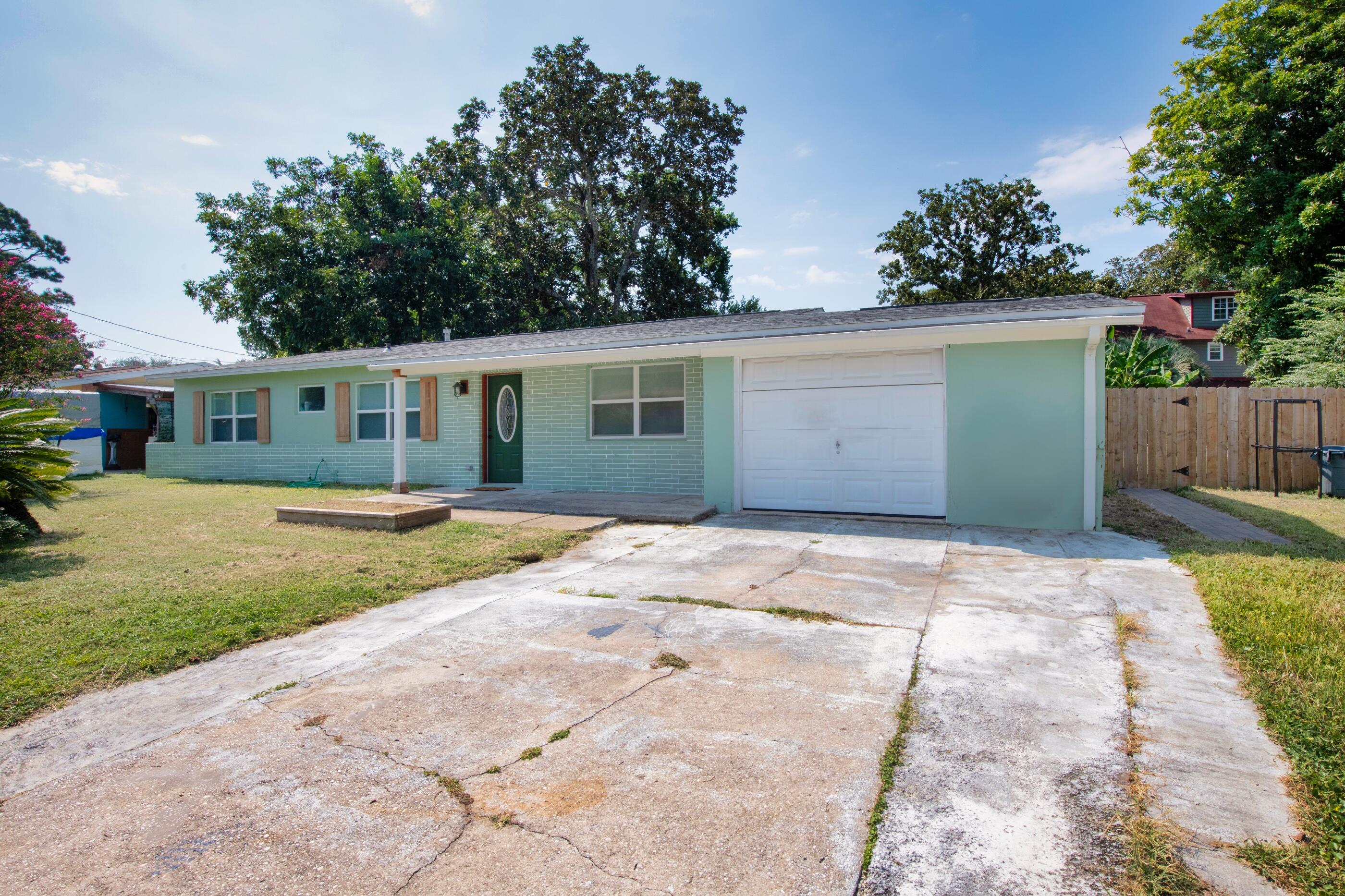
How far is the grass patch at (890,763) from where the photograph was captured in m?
2.13

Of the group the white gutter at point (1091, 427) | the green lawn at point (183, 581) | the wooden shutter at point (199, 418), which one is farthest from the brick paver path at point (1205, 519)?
the wooden shutter at point (199, 418)

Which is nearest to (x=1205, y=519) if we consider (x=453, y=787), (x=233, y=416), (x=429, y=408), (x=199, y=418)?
(x=453, y=787)

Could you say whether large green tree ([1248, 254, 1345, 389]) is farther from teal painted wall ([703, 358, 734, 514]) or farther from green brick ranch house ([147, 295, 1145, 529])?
teal painted wall ([703, 358, 734, 514])

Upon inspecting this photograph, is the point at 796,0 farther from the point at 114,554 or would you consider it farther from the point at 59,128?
the point at 59,128

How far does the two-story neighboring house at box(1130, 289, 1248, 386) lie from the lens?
30.4m

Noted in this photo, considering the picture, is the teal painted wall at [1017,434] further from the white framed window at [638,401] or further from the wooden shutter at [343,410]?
the wooden shutter at [343,410]

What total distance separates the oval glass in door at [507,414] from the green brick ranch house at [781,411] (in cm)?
3

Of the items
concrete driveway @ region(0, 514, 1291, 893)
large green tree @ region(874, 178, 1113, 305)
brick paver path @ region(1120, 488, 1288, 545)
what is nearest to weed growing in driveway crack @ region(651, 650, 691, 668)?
concrete driveway @ region(0, 514, 1291, 893)

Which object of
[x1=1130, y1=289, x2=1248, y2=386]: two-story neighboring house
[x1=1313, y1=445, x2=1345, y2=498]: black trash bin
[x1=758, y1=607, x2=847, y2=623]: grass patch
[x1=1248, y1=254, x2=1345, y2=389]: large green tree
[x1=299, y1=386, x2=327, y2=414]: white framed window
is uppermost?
[x1=1130, y1=289, x2=1248, y2=386]: two-story neighboring house

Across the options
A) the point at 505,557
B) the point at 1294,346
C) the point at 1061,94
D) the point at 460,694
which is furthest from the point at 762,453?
the point at 1294,346

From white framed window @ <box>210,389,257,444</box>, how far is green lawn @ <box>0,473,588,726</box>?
6179 millimetres

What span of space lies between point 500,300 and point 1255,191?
24.1m

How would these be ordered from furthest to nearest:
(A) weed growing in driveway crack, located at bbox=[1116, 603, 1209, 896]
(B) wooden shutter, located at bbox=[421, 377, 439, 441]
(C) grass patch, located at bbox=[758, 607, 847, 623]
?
(B) wooden shutter, located at bbox=[421, 377, 439, 441]
(C) grass patch, located at bbox=[758, 607, 847, 623]
(A) weed growing in driveway crack, located at bbox=[1116, 603, 1209, 896]

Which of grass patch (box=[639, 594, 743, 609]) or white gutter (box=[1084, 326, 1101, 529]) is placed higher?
white gutter (box=[1084, 326, 1101, 529])
